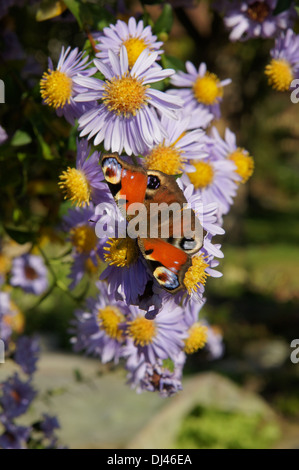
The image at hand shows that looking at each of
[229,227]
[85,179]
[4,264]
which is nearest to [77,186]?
[85,179]

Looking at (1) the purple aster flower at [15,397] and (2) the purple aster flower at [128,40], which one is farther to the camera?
(1) the purple aster flower at [15,397]

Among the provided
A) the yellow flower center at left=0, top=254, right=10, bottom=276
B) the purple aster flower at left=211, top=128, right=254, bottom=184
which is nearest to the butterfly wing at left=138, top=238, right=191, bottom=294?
the purple aster flower at left=211, top=128, right=254, bottom=184

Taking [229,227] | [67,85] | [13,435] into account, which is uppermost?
[229,227]

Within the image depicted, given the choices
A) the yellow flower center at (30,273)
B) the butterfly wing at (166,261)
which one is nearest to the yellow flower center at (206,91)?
the butterfly wing at (166,261)

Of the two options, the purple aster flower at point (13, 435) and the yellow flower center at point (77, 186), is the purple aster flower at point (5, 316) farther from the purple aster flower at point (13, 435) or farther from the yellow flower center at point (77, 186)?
the yellow flower center at point (77, 186)

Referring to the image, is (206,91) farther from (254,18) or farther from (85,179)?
(85,179)

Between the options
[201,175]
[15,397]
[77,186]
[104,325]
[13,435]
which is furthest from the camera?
[15,397]
